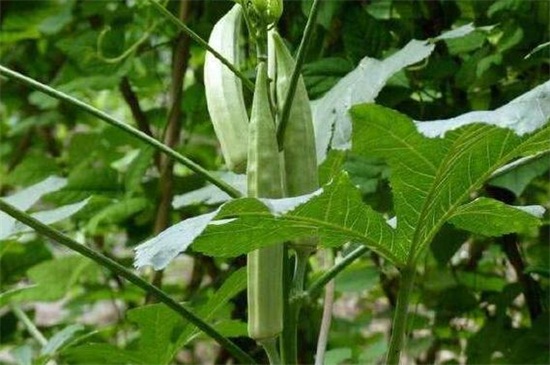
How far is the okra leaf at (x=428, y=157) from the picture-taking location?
708mm

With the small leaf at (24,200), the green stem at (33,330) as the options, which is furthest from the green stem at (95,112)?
the green stem at (33,330)

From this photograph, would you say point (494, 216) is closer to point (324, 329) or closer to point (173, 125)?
point (324, 329)

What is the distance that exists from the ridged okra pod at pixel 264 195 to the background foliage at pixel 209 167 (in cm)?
11

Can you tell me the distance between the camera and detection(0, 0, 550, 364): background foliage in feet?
4.38

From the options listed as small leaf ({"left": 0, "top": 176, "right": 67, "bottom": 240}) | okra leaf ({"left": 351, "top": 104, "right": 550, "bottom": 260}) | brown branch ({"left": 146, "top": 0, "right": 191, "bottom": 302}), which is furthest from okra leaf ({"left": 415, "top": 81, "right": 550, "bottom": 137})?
brown branch ({"left": 146, "top": 0, "right": 191, "bottom": 302})

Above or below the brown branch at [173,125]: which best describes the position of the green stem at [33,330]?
below

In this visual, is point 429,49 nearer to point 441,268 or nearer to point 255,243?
point 255,243

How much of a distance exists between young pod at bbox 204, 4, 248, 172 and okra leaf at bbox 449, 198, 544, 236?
21cm

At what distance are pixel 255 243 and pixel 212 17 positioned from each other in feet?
3.05

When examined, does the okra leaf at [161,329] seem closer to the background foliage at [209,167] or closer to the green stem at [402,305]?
the background foliage at [209,167]

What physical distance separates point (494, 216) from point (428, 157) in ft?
0.35

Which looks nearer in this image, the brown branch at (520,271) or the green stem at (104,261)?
the green stem at (104,261)

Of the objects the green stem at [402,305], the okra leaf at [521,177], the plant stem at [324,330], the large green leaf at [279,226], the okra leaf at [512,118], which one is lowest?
the plant stem at [324,330]

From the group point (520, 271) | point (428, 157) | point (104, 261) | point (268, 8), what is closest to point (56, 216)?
point (104, 261)
